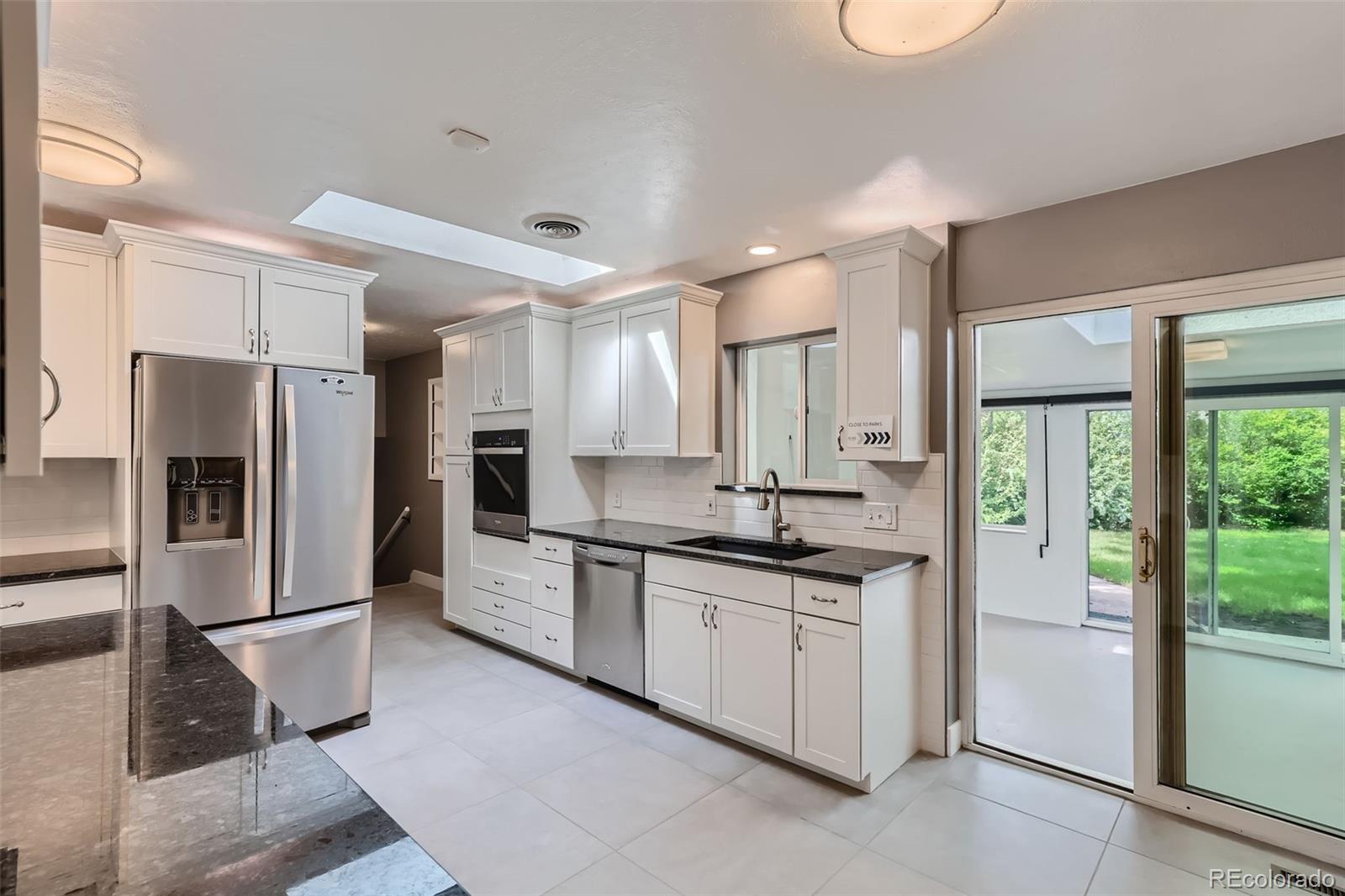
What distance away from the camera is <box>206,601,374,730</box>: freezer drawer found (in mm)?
2984

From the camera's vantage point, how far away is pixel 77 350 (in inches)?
112

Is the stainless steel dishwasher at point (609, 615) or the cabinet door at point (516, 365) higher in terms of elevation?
the cabinet door at point (516, 365)

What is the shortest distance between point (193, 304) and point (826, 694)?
325 cm

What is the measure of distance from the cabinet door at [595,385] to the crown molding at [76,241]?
2392 millimetres

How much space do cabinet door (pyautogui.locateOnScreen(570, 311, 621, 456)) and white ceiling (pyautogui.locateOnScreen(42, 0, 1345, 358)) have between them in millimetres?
1222

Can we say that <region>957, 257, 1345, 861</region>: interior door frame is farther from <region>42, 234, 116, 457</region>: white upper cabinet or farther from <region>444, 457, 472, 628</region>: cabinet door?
<region>42, 234, 116, 457</region>: white upper cabinet

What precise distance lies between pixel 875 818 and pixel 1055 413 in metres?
4.12

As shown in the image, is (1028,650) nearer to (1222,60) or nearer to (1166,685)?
(1166,685)

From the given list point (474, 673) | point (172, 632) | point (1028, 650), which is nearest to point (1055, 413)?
point (1028, 650)

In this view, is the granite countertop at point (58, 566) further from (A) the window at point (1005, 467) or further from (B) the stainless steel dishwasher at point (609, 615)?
(A) the window at point (1005, 467)

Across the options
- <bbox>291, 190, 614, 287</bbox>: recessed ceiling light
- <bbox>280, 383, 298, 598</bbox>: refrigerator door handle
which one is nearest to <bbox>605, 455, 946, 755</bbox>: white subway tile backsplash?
<bbox>291, 190, 614, 287</bbox>: recessed ceiling light

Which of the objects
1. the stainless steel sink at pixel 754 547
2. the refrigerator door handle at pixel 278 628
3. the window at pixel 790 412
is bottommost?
the refrigerator door handle at pixel 278 628

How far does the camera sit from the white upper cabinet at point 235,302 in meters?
2.79

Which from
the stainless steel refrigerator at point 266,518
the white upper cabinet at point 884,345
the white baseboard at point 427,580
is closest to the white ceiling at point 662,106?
the white upper cabinet at point 884,345
